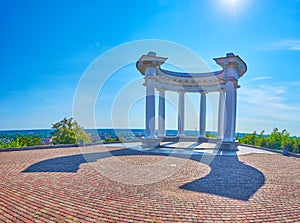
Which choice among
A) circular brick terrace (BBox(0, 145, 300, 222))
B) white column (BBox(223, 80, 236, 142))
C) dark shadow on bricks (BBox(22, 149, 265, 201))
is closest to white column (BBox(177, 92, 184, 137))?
white column (BBox(223, 80, 236, 142))

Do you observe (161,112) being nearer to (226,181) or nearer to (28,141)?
(28,141)

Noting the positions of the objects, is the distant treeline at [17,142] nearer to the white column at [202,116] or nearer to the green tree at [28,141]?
the green tree at [28,141]

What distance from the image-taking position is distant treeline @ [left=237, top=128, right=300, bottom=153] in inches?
838

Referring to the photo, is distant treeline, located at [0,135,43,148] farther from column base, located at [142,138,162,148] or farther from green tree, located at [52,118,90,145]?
column base, located at [142,138,162,148]

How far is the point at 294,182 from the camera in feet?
26.7

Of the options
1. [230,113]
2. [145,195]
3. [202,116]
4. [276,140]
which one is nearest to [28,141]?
[202,116]

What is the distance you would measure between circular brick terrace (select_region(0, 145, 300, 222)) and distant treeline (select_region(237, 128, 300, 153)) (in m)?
14.2

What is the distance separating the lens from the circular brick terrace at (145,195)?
4770 millimetres

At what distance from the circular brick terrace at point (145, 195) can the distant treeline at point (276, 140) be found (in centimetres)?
1422

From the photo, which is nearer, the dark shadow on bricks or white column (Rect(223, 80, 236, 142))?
the dark shadow on bricks

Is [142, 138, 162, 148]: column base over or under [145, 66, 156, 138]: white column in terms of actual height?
under

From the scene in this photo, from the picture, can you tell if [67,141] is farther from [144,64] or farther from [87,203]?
[87,203]

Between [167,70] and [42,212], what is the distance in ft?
68.4

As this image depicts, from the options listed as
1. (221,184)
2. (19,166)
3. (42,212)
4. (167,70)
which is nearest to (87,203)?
(42,212)
